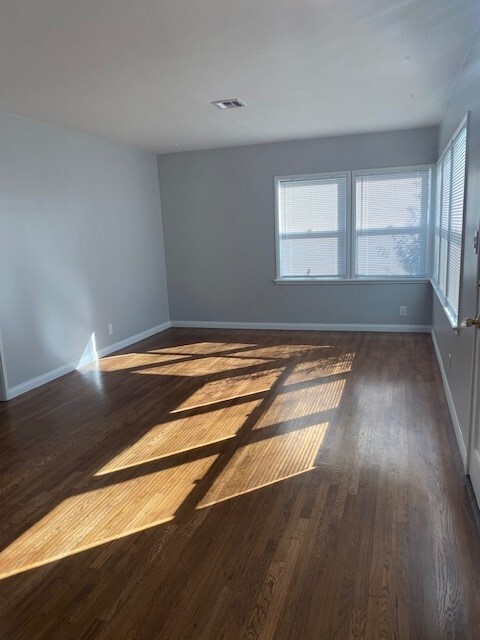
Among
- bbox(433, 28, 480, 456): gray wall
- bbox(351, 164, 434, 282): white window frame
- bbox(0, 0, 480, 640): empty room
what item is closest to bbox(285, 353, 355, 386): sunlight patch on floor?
bbox(0, 0, 480, 640): empty room

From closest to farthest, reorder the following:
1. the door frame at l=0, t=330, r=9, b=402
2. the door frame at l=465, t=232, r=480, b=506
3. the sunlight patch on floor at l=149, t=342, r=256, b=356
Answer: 1. the door frame at l=465, t=232, r=480, b=506
2. the door frame at l=0, t=330, r=9, b=402
3. the sunlight patch on floor at l=149, t=342, r=256, b=356

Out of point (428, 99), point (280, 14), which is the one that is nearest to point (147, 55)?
point (280, 14)

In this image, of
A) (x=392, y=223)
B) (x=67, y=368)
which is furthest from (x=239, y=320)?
(x=67, y=368)

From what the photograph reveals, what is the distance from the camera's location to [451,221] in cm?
370

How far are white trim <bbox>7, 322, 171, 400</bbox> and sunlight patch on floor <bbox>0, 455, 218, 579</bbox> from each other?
2.06 m

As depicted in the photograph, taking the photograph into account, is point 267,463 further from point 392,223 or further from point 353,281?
point 392,223

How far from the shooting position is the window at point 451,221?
314 centimetres

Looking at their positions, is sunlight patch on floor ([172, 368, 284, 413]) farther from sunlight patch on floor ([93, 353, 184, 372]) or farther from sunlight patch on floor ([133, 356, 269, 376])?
sunlight patch on floor ([93, 353, 184, 372])

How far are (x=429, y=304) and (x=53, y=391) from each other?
4.45 meters

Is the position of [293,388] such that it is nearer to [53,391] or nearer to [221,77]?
[53,391]

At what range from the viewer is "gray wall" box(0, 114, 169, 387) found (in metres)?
4.14

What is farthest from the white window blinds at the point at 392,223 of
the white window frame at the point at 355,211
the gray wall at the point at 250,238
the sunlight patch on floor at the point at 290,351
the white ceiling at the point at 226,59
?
the sunlight patch on floor at the point at 290,351

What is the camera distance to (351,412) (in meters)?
3.44

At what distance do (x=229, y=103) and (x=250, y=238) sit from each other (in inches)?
98.7
